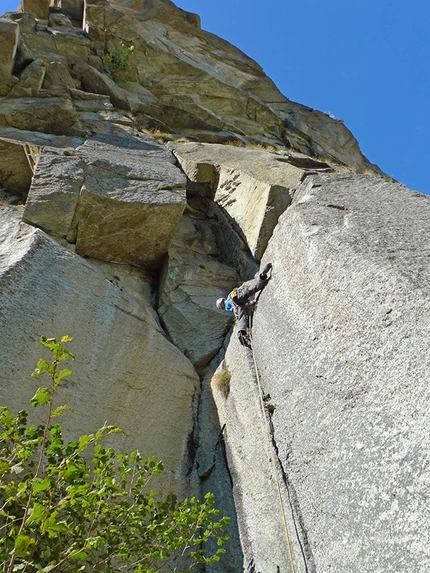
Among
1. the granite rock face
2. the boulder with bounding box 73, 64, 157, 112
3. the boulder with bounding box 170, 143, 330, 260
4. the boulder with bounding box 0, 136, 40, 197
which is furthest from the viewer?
the boulder with bounding box 73, 64, 157, 112

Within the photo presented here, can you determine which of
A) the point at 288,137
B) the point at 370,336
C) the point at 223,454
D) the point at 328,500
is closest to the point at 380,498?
the point at 328,500

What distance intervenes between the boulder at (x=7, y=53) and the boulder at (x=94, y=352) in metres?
7.94

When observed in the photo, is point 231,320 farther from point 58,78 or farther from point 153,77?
point 153,77

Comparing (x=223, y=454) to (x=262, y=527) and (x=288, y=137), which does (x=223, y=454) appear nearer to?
(x=262, y=527)

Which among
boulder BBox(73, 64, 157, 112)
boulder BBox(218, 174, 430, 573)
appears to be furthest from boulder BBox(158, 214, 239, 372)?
boulder BBox(73, 64, 157, 112)

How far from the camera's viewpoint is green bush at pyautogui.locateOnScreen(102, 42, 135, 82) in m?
21.1

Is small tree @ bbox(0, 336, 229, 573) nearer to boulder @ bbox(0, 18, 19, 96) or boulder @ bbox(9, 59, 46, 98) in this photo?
boulder @ bbox(9, 59, 46, 98)

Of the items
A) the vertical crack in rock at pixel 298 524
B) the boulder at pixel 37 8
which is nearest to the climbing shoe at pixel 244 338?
the vertical crack in rock at pixel 298 524

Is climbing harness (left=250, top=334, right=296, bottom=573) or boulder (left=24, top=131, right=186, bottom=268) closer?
Answer: climbing harness (left=250, top=334, right=296, bottom=573)

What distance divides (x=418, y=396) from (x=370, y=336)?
918mm

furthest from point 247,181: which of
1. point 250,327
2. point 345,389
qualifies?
point 345,389

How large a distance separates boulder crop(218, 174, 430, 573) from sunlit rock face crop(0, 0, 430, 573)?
0.07 feet

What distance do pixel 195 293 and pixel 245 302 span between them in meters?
2.16

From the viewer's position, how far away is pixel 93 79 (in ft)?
62.5
